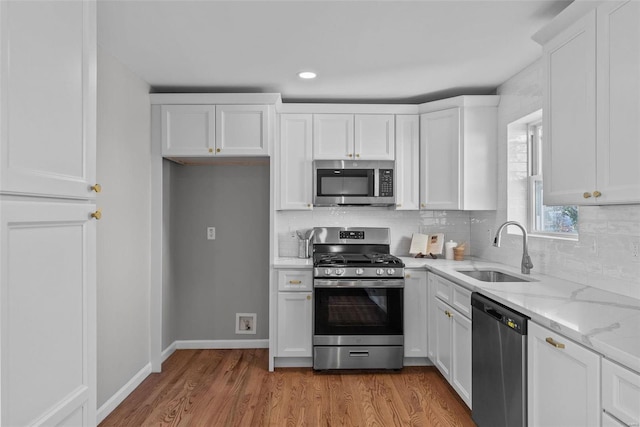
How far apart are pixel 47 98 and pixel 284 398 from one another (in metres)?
2.47

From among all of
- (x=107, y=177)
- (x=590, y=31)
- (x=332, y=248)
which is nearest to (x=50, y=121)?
(x=107, y=177)

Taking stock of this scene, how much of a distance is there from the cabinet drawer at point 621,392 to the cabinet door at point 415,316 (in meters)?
2.04

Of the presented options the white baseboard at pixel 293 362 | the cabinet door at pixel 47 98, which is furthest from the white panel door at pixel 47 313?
the white baseboard at pixel 293 362

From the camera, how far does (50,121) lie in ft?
3.76

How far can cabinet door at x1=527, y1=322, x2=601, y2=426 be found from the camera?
1427 mm

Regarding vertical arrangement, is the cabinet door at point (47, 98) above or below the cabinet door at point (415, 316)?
above

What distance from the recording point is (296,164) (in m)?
3.73

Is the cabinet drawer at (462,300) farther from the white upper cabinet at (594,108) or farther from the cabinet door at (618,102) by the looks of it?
the cabinet door at (618,102)

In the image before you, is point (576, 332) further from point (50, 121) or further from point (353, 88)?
point (353, 88)

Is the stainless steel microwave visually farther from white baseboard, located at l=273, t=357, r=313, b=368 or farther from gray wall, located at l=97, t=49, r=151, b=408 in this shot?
gray wall, located at l=97, t=49, r=151, b=408

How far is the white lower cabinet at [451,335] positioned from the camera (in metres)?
2.60

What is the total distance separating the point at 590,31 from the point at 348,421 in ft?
8.24

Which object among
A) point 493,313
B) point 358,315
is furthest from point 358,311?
point 493,313

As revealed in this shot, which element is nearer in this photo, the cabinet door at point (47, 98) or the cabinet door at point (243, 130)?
the cabinet door at point (47, 98)
